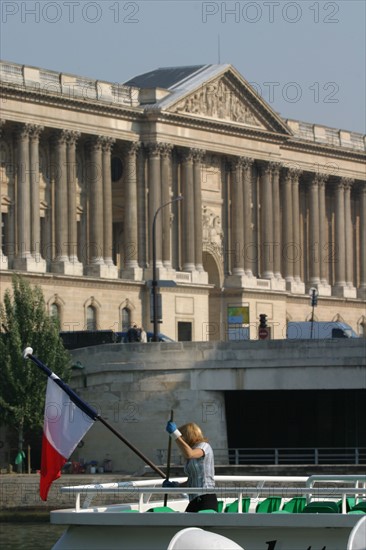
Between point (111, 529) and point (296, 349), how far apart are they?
42.1 m

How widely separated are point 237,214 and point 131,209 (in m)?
9.20

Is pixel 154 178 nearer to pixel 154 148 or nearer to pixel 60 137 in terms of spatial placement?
pixel 154 148

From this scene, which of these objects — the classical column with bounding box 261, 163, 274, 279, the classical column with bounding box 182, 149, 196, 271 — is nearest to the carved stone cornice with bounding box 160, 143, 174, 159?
the classical column with bounding box 182, 149, 196, 271

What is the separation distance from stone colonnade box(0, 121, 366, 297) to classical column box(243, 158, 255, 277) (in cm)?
6

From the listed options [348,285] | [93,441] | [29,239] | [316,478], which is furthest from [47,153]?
[316,478]

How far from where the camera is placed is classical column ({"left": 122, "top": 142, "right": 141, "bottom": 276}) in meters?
114

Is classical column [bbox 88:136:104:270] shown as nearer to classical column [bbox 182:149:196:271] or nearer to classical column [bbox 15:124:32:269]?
classical column [bbox 15:124:32:269]

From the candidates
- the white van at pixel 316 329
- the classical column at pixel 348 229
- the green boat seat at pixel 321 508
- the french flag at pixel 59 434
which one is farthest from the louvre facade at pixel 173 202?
the green boat seat at pixel 321 508

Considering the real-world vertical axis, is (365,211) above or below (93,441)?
→ above

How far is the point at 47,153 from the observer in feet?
364

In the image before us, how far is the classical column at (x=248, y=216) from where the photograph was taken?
4822 inches

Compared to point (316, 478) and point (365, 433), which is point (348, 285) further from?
point (316, 478)

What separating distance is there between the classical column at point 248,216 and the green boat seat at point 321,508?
9254 centimetres

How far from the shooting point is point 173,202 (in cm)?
11800
